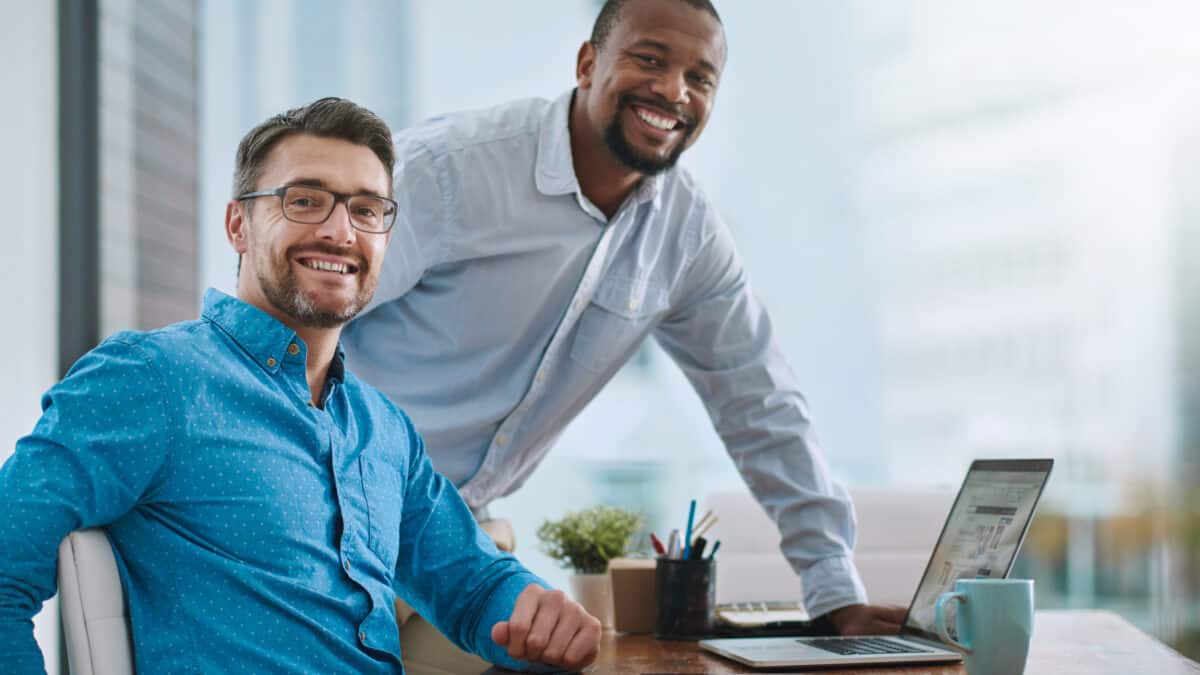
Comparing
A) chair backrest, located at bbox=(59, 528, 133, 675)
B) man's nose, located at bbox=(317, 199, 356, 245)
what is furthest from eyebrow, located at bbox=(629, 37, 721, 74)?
chair backrest, located at bbox=(59, 528, 133, 675)

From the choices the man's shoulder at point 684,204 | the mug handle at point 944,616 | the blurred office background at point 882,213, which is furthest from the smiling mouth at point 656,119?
the blurred office background at point 882,213

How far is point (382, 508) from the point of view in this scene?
1194mm

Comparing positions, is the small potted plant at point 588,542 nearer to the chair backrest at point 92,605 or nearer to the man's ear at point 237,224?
the man's ear at point 237,224

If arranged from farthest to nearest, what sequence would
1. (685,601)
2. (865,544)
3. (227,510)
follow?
(865,544), (685,601), (227,510)

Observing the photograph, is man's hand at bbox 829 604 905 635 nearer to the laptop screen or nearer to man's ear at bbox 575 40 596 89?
the laptop screen

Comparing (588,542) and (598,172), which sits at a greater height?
(598,172)

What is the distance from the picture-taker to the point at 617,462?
10.0 ft

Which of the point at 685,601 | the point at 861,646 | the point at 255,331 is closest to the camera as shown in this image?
the point at 255,331

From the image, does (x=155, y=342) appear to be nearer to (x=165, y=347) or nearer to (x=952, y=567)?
(x=165, y=347)

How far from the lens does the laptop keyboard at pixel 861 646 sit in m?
1.20

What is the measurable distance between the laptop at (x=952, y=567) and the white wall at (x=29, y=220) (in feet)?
7.01

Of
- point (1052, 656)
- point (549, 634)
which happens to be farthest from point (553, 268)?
point (1052, 656)

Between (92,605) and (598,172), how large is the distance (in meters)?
1.04

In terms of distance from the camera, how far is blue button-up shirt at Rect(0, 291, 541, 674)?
35.8 inches
